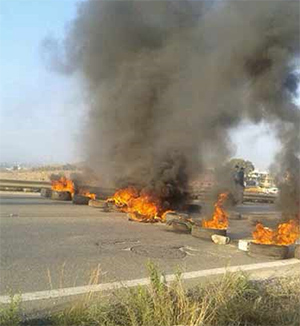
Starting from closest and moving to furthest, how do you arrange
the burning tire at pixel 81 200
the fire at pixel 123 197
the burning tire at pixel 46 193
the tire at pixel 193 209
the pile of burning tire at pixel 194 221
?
the pile of burning tire at pixel 194 221 < the fire at pixel 123 197 < the tire at pixel 193 209 < the burning tire at pixel 81 200 < the burning tire at pixel 46 193

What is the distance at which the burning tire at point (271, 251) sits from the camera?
8.69 m

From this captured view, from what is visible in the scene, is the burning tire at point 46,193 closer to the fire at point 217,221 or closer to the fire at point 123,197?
the fire at point 123,197

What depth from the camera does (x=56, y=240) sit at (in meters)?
8.93

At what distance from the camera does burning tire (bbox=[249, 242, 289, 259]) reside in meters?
8.69

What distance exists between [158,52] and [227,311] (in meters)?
14.8

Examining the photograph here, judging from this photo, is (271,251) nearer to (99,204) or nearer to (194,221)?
(194,221)

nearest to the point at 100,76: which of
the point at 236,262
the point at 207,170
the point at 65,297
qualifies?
the point at 207,170

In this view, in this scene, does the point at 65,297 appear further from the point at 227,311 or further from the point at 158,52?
the point at 158,52

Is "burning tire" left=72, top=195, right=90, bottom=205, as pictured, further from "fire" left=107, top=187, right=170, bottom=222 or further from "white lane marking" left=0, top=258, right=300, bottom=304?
"white lane marking" left=0, top=258, right=300, bottom=304

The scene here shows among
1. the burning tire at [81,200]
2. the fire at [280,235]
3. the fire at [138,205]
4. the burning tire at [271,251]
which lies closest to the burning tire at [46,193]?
the burning tire at [81,200]

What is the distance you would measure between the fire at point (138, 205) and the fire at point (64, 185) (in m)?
2.69

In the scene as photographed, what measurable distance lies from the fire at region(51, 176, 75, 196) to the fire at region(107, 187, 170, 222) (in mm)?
2693

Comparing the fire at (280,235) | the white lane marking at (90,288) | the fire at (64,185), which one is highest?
the fire at (64,185)

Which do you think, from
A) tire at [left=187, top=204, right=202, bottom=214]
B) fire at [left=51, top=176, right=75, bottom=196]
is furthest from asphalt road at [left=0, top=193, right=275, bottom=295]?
fire at [left=51, top=176, right=75, bottom=196]
